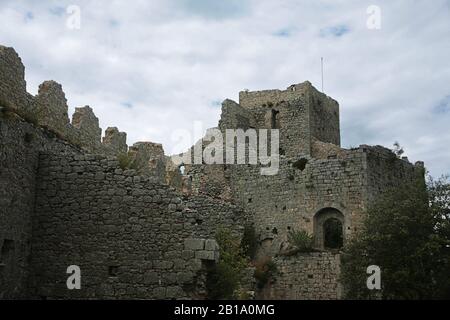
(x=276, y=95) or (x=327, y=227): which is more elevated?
(x=276, y=95)

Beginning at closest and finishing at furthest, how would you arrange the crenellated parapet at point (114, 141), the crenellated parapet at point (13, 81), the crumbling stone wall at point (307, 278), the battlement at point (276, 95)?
the crenellated parapet at point (13, 81) → the crenellated parapet at point (114, 141) → the crumbling stone wall at point (307, 278) → the battlement at point (276, 95)

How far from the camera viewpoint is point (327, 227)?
102 ft

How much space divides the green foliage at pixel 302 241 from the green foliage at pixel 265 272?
55.6 inches

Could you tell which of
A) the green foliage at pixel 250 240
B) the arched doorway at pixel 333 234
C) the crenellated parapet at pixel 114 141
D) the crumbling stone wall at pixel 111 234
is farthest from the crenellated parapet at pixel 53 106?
the arched doorway at pixel 333 234

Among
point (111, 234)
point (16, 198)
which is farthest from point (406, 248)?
point (16, 198)

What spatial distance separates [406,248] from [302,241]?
308 inches

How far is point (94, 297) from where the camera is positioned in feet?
47.0

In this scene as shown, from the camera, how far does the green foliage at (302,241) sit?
2798 centimetres

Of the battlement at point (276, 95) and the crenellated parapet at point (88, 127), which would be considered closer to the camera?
the crenellated parapet at point (88, 127)

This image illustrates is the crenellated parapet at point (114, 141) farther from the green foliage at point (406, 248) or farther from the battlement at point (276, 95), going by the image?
the battlement at point (276, 95)

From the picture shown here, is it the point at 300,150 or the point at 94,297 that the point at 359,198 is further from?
the point at 94,297

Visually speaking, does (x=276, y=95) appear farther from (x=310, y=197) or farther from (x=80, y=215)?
(x=80, y=215)
